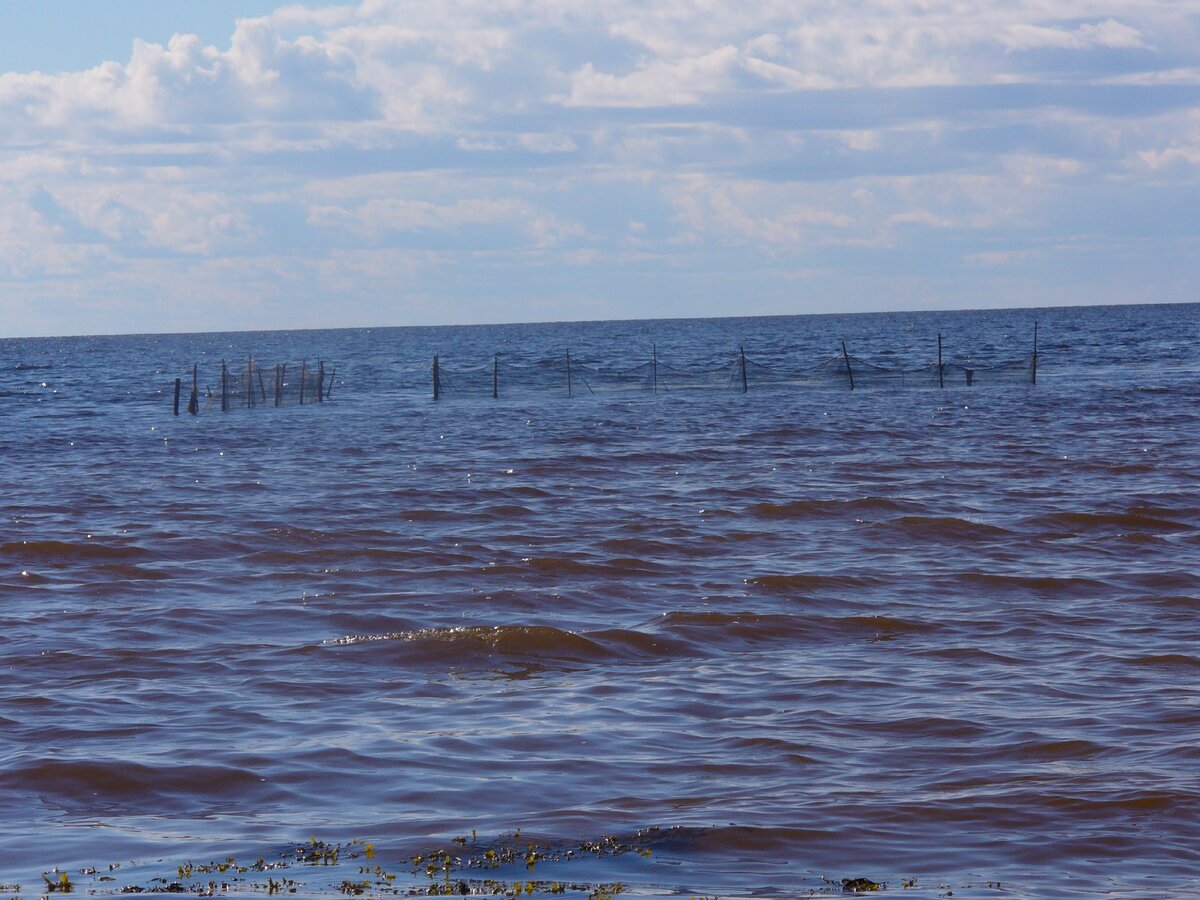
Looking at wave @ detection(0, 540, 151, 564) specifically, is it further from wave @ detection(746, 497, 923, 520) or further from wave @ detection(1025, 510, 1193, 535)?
wave @ detection(1025, 510, 1193, 535)

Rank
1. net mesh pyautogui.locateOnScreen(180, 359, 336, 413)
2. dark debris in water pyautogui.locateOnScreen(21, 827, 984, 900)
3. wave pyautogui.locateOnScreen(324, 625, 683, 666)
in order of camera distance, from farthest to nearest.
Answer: net mesh pyautogui.locateOnScreen(180, 359, 336, 413)
wave pyautogui.locateOnScreen(324, 625, 683, 666)
dark debris in water pyautogui.locateOnScreen(21, 827, 984, 900)

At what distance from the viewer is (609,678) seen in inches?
392

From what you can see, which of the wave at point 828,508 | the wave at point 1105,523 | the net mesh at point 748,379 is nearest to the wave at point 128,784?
the wave at point 828,508

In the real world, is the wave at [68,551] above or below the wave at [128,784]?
above

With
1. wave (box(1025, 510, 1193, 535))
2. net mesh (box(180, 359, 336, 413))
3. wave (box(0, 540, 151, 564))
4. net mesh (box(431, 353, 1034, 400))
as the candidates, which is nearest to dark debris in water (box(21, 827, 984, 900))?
wave (box(0, 540, 151, 564))

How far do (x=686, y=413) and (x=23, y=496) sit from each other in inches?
740

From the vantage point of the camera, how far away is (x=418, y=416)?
38625 millimetres

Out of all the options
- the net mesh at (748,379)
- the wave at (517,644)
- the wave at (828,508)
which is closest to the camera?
the wave at (517,644)

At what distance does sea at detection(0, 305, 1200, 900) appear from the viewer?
6.20 meters

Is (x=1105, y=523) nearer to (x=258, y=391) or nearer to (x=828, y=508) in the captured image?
(x=828, y=508)

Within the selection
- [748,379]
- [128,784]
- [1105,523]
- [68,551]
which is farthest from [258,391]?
[128,784]

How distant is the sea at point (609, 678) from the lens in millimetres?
6195

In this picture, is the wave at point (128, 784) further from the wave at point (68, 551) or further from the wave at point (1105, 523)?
the wave at point (1105, 523)

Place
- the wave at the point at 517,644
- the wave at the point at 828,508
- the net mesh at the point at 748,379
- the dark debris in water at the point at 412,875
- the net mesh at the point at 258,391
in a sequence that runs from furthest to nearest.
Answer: the net mesh at the point at 748,379 → the net mesh at the point at 258,391 → the wave at the point at 828,508 → the wave at the point at 517,644 → the dark debris in water at the point at 412,875
